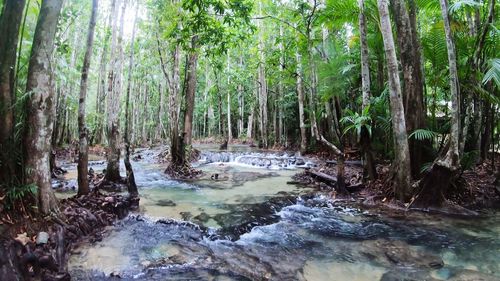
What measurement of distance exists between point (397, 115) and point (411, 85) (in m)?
1.05

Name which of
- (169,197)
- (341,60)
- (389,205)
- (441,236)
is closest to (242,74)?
(341,60)

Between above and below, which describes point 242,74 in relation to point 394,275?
above

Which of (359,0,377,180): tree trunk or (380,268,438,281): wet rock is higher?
(359,0,377,180): tree trunk

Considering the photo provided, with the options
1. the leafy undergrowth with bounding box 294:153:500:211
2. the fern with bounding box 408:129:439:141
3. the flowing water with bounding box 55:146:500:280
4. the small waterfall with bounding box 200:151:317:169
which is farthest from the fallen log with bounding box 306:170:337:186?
the small waterfall with bounding box 200:151:317:169

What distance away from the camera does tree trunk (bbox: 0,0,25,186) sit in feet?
15.2

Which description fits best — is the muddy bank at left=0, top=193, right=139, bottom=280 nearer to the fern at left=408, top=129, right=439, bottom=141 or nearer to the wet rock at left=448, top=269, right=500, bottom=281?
the wet rock at left=448, top=269, right=500, bottom=281

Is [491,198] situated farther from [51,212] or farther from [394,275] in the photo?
[51,212]

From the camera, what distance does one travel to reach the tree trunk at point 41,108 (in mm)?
4824

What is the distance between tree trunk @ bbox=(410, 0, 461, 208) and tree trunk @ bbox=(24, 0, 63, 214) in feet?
23.2

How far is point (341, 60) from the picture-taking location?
41.5 ft

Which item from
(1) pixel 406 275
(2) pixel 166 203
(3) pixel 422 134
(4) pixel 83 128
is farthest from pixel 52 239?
(3) pixel 422 134

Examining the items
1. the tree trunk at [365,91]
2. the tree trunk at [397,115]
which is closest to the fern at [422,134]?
the tree trunk at [397,115]

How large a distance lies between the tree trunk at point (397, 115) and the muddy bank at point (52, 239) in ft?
20.2

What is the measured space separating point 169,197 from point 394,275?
20.4 feet
